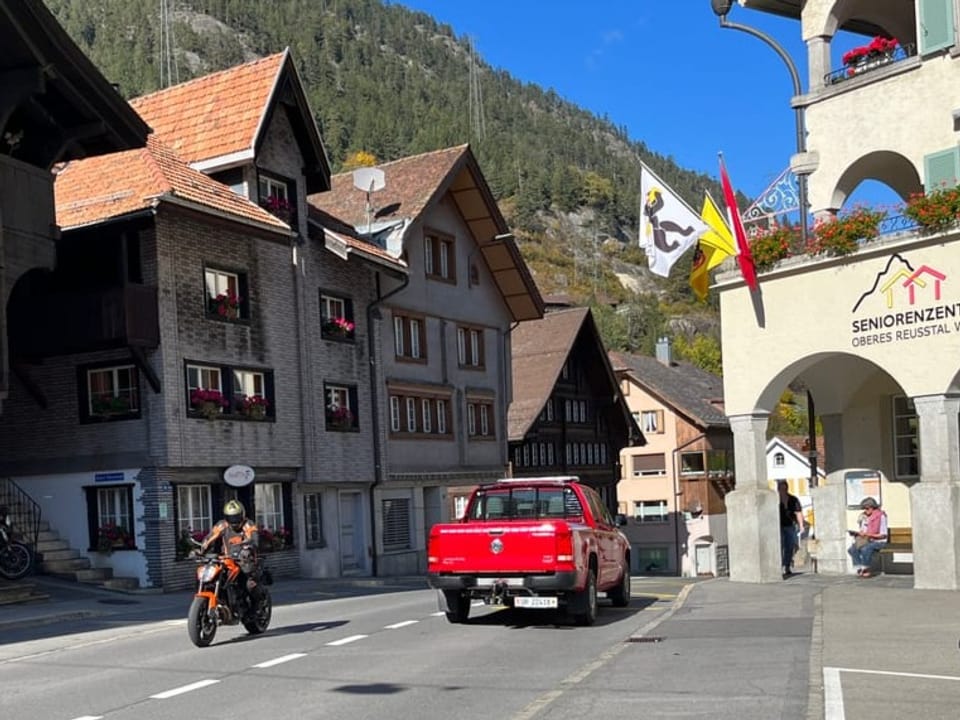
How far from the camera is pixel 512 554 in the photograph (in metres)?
15.8

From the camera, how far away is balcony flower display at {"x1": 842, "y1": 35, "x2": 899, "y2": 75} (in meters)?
22.6

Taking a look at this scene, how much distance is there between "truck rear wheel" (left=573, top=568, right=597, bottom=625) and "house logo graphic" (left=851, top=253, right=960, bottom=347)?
6712mm

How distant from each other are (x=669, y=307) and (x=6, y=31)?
502 ft

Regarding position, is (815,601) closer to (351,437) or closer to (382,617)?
(382,617)

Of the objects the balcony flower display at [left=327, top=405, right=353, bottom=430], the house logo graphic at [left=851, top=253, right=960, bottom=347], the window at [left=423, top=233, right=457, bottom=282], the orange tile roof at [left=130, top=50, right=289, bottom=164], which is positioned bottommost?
the balcony flower display at [left=327, top=405, right=353, bottom=430]

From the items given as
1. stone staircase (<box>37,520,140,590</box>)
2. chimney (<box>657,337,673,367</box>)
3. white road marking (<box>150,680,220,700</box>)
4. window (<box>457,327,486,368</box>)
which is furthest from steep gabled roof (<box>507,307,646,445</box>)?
white road marking (<box>150,680,220,700</box>)

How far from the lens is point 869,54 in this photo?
22828mm

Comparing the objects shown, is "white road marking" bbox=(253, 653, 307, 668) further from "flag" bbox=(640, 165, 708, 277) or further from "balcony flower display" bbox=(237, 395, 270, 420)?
"balcony flower display" bbox=(237, 395, 270, 420)

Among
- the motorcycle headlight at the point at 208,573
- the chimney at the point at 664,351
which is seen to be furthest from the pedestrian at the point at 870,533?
the chimney at the point at 664,351

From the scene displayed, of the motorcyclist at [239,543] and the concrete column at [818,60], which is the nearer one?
the motorcyclist at [239,543]

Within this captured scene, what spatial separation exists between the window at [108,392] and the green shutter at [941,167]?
16.1 m

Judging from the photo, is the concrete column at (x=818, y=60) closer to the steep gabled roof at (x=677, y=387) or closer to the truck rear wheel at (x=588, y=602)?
the truck rear wheel at (x=588, y=602)

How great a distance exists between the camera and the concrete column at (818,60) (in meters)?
23.5

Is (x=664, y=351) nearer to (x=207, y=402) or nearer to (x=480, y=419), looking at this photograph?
(x=480, y=419)
